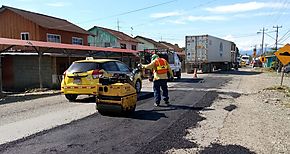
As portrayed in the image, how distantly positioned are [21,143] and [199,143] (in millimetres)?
Result: 3551

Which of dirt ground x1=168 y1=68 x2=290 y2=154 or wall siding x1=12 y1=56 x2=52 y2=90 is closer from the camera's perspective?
dirt ground x1=168 y1=68 x2=290 y2=154

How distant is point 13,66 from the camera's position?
70.1 ft

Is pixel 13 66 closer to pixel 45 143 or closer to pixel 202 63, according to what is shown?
pixel 45 143

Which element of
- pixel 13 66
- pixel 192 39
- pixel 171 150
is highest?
pixel 192 39

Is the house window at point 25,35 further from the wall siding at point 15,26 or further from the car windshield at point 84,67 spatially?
the car windshield at point 84,67

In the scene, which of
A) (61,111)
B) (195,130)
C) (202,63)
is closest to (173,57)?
(202,63)

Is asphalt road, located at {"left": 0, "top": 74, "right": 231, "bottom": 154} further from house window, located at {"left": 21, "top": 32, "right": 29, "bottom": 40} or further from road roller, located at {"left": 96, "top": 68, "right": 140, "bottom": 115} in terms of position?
house window, located at {"left": 21, "top": 32, "right": 29, "bottom": 40}

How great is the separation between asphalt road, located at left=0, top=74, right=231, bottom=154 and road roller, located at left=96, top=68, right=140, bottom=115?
248 mm

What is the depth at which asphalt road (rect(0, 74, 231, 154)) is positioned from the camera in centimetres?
529

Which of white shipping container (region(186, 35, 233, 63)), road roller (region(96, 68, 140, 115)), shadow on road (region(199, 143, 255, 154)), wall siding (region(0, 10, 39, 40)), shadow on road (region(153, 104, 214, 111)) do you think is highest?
wall siding (region(0, 10, 39, 40))

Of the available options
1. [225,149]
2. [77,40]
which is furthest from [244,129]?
[77,40]

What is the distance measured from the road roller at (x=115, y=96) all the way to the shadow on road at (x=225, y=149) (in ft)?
10.4

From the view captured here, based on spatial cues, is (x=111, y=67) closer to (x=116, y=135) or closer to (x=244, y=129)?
(x=116, y=135)

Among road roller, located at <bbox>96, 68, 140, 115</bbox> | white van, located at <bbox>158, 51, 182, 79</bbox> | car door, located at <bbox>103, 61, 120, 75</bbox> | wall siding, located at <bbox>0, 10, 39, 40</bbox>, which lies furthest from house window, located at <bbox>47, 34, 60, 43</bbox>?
road roller, located at <bbox>96, 68, 140, 115</bbox>
